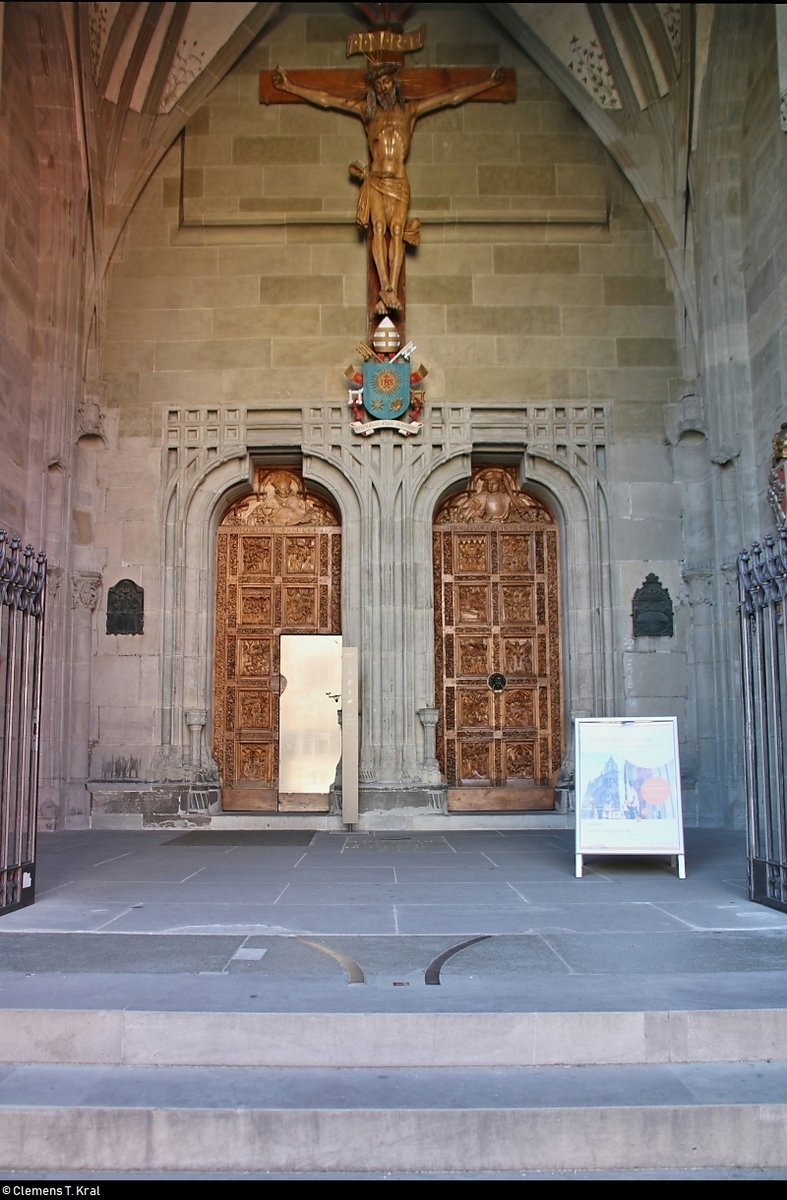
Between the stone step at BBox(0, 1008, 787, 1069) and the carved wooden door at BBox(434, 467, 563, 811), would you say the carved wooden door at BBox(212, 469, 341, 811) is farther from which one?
the stone step at BBox(0, 1008, 787, 1069)

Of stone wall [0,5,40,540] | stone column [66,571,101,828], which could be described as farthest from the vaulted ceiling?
stone column [66,571,101,828]

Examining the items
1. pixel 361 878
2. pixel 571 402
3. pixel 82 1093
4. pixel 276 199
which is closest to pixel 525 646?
pixel 571 402

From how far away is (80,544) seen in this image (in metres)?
11.6

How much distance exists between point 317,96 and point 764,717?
9579 mm

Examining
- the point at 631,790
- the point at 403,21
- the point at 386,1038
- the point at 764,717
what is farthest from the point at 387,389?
the point at 386,1038

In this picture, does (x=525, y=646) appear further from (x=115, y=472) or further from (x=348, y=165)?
(x=348, y=165)

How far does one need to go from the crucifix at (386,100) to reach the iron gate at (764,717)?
22.0 ft

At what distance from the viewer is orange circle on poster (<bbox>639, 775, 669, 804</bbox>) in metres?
7.21

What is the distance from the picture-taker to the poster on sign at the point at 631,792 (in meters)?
7.20

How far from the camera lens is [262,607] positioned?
1212 centimetres

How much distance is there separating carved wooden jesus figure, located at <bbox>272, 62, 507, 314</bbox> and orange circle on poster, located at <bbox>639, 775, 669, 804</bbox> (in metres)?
6.79

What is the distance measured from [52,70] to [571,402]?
22.4 feet

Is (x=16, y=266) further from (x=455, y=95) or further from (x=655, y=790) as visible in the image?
(x=655, y=790)

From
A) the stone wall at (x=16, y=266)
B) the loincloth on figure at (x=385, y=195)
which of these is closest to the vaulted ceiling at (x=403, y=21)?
the stone wall at (x=16, y=266)
